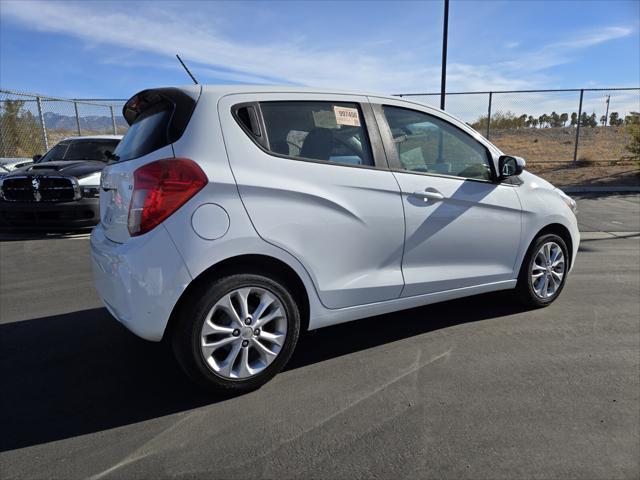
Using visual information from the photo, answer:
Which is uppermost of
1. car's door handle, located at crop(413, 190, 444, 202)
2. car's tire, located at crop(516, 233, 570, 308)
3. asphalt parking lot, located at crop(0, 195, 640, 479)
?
car's door handle, located at crop(413, 190, 444, 202)

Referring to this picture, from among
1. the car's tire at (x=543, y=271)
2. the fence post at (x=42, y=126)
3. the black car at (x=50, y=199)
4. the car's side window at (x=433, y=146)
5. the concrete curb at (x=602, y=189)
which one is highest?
the fence post at (x=42, y=126)

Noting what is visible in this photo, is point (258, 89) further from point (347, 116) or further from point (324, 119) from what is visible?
point (347, 116)

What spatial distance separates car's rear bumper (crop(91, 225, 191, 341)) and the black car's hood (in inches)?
212

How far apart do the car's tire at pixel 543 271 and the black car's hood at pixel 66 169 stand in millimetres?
6343

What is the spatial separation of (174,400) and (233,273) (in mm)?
837

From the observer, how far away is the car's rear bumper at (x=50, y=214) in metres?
7.10

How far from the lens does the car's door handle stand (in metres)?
3.34

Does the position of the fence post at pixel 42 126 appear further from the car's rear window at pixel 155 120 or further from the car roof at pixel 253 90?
the car roof at pixel 253 90

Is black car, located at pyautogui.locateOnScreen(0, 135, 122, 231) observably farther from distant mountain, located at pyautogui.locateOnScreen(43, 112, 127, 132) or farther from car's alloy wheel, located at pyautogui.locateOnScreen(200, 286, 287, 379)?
distant mountain, located at pyautogui.locateOnScreen(43, 112, 127, 132)

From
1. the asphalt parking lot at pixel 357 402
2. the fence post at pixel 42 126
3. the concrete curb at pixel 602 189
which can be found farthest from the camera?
the fence post at pixel 42 126

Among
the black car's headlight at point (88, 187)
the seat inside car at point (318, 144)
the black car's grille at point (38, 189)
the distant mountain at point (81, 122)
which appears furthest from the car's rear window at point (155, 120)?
the distant mountain at point (81, 122)

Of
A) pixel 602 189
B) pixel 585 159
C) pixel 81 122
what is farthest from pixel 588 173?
pixel 81 122

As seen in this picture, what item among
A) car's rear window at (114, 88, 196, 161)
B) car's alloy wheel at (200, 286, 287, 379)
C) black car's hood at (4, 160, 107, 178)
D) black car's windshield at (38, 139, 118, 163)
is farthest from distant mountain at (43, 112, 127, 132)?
car's alloy wheel at (200, 286, 287, 379)

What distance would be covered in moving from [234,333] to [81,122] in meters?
17.3
